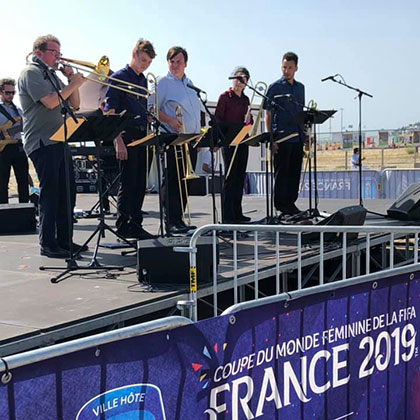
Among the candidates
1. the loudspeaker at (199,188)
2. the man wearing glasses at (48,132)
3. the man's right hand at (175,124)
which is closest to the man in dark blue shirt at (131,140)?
the man's right hand at (175,124)

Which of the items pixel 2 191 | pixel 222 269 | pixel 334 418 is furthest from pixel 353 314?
pixel 2 191

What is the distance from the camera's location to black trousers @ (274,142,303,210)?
7.75m

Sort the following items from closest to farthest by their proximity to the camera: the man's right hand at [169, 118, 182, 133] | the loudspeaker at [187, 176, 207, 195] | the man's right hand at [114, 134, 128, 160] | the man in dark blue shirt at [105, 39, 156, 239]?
1. the man's right hand at [114, 134, 128, 160]
2. the man in dark blue shirt at [105, 39, 156, 239]
3. the man's right hand at [169, 118, 182, 133]
4. the loudspeaker at [187, 176, 207, 195]

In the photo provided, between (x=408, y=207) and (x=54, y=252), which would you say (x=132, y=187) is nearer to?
(x=54, y=252)

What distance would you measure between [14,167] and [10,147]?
34 centimetres

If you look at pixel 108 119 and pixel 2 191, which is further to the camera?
pixel 2 191

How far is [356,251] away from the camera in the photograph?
18.7 ft

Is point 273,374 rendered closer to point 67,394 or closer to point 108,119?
point 67,394

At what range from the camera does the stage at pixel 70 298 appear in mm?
3256

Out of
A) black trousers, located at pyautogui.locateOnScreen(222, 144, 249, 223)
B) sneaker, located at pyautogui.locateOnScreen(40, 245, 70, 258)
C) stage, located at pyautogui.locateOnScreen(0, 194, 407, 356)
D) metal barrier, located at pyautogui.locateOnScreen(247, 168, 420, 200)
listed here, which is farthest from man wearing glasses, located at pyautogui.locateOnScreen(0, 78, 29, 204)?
metal barrier, located at pyautogui.locateOnScreen(247, 168, 420, 200)

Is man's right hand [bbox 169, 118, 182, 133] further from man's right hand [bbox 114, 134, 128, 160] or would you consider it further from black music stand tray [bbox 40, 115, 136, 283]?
black music stand tray [bbox 40, 115, 136, 283]

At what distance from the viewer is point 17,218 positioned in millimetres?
7141

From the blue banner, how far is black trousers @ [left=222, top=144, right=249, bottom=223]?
358 centimetres

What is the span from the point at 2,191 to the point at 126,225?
309cm
